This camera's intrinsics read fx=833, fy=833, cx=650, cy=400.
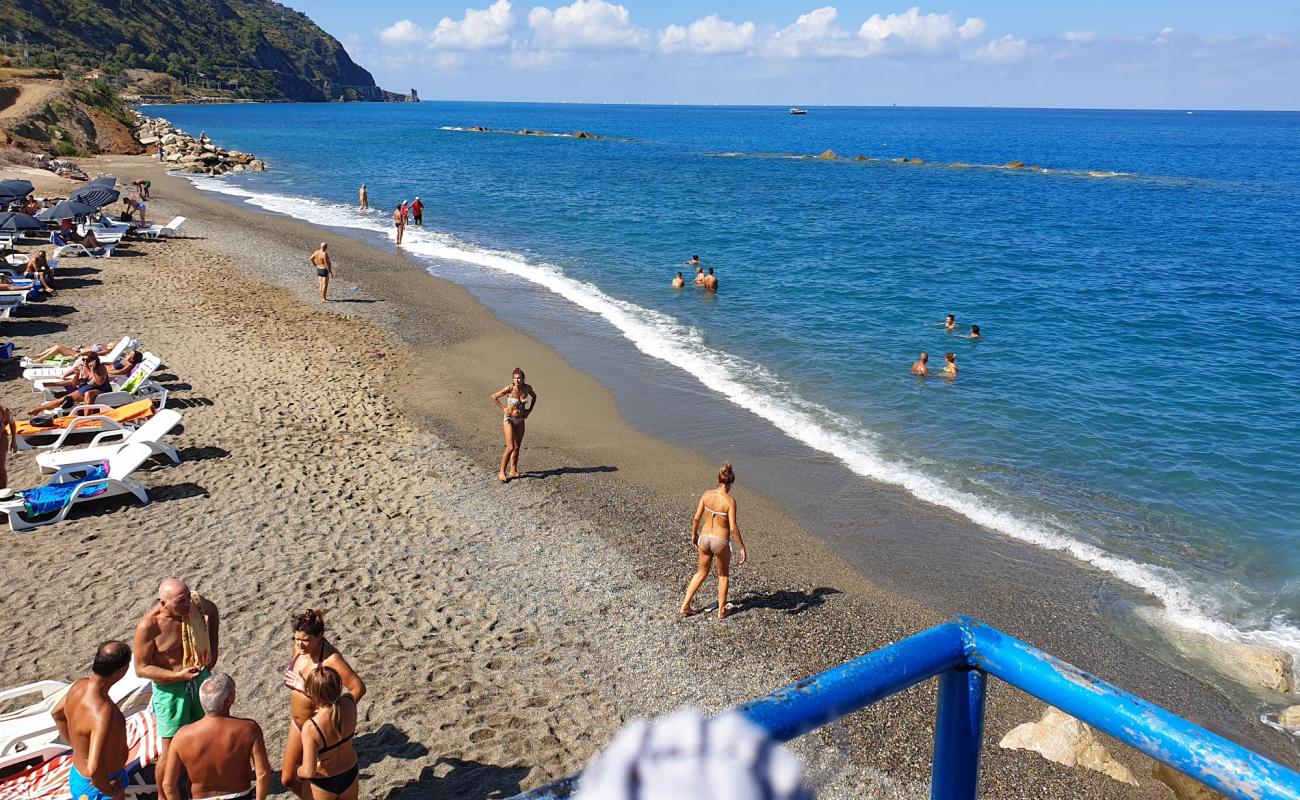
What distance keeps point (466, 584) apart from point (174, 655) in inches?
136

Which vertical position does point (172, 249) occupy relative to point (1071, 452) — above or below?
above

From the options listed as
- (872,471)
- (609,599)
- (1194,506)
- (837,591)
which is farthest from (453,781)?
(1194,506)

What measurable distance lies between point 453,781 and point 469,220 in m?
34.4

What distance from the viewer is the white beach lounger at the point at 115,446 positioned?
10.9m

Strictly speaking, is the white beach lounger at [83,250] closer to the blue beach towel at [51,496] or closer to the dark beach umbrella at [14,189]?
the dark beach umbrella at [14,189]

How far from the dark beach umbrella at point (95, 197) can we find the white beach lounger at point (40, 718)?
22.1 m

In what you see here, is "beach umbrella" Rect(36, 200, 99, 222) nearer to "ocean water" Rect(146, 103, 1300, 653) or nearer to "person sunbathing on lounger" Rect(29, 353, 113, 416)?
"ocean water" Rect(146, 103, 1300, 653)

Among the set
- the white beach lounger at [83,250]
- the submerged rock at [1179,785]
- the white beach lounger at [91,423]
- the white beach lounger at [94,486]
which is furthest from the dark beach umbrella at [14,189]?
the submerged rock at [1179,785]

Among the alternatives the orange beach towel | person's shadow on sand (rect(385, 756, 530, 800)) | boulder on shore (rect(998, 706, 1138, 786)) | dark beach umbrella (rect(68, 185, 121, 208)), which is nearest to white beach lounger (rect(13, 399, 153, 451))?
the orange beach towel

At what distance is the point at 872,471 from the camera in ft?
43.7

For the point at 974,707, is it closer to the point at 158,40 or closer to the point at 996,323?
the point at 996,323

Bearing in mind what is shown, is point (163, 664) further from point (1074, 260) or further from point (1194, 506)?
point (1074, 260)

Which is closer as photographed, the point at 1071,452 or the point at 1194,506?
the point at 1194,506

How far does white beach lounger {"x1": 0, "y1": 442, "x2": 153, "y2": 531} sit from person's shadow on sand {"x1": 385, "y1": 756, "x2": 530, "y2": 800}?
6.37m
